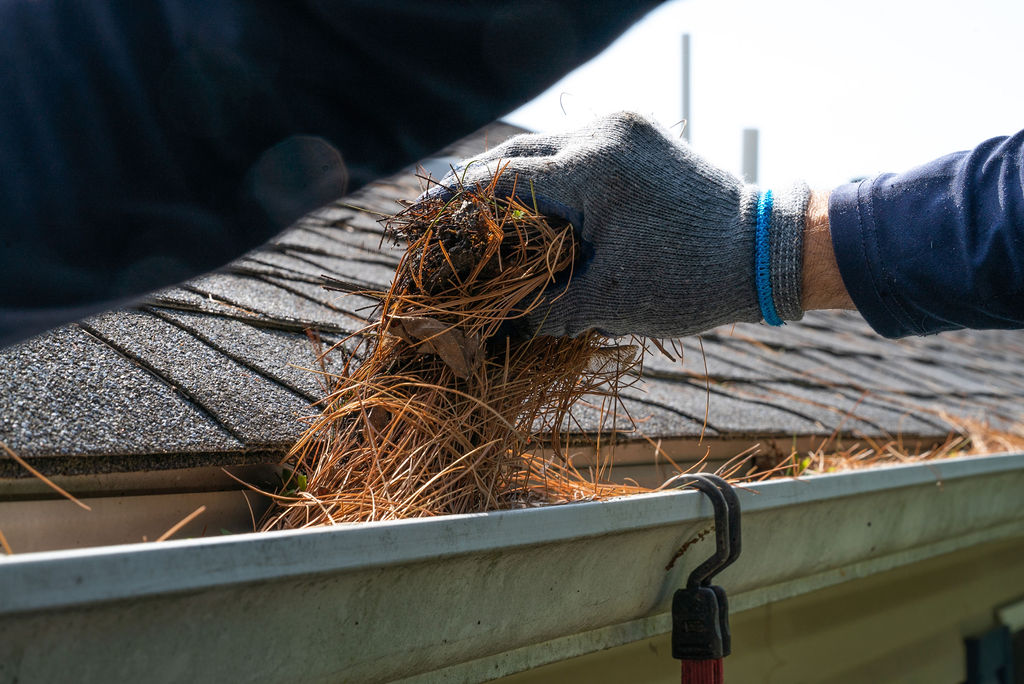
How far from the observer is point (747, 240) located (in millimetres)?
1237

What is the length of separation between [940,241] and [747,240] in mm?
262

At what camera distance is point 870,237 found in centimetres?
122

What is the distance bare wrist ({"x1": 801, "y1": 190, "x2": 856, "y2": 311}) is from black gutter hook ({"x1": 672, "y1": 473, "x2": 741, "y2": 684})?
317 millimetres

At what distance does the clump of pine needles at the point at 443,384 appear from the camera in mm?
1121

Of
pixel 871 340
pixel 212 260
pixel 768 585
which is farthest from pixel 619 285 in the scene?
pixel 871 340

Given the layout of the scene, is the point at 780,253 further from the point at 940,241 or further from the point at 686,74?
the point at 686,74

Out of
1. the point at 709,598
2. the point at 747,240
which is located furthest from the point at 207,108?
the point at 709,598

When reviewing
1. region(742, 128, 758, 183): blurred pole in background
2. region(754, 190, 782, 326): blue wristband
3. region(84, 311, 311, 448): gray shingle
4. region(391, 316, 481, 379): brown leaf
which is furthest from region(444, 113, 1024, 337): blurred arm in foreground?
region(742, 128, 758, 183): blurred pole in background

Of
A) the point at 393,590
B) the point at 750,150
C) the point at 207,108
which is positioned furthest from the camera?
the point at 750,150

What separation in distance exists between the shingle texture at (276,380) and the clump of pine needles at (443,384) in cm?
7

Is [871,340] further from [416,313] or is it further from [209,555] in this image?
[209,555]

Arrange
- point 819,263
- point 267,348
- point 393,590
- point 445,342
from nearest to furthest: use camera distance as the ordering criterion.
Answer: point 393,590 < point 445,342 < point 819,263 < point 267,348

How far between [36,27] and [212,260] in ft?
0.73

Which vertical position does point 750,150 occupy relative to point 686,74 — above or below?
below
